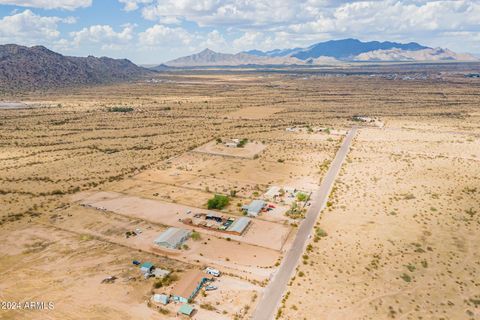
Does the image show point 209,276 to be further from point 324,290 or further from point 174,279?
point 324,290

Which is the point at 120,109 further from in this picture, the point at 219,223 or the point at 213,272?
the point at 213,272

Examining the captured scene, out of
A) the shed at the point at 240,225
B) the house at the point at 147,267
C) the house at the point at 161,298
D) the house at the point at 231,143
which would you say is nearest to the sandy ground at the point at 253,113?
the house at the point at 231,143

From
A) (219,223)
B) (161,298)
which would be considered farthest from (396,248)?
(161,298)

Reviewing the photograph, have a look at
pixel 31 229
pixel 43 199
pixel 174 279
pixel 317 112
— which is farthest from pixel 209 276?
pixel 317 112

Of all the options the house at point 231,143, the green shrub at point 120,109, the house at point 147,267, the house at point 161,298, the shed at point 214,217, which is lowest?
the house at point 161,298

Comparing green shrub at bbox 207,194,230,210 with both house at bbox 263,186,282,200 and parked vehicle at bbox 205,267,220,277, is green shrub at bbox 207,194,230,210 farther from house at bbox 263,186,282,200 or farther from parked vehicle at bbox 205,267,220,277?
parked vehicle at bbox 205,267,220,277

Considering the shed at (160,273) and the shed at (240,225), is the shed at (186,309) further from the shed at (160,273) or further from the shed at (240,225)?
the shed at (240,225)
